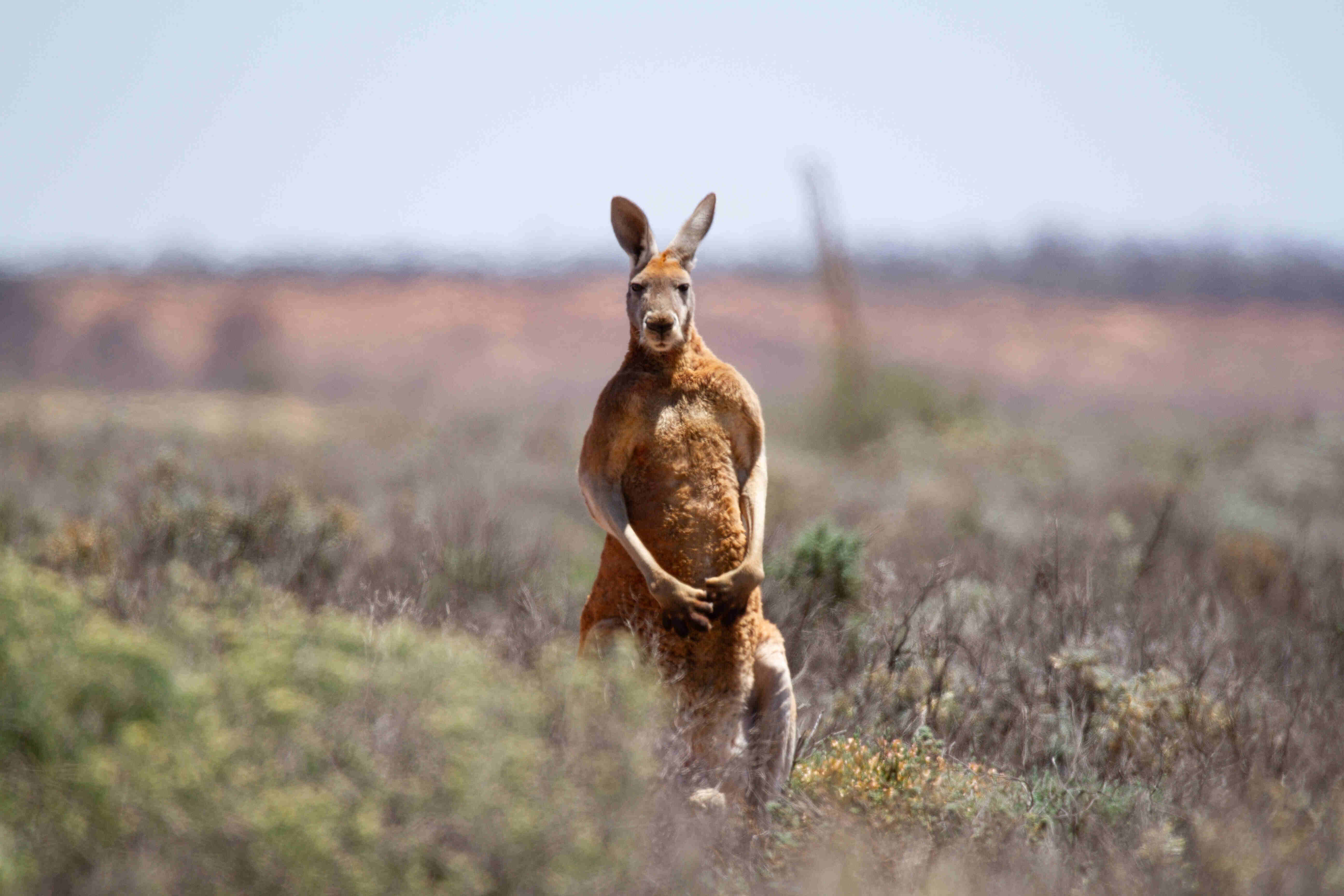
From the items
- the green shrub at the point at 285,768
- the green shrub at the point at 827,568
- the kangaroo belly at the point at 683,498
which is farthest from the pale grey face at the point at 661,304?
the green shrub at the point at 827,568

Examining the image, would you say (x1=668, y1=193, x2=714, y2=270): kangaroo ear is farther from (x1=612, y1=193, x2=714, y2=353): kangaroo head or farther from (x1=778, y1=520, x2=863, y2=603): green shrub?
(x1=778, y1=520, x2=863, y2=603): green shrub

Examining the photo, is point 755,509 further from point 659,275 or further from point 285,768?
point 285,768

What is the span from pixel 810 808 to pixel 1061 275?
65352mm

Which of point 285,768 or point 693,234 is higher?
point 693,234

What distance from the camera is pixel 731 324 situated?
185 feet

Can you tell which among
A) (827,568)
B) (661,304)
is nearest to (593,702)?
(661,304)

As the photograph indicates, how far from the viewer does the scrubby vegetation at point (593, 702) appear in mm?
3146

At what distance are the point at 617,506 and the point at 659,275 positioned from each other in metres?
0.97

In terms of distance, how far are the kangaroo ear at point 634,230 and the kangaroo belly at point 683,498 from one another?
2.26ft

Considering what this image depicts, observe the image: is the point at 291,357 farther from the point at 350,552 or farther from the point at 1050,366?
the point at 350,552

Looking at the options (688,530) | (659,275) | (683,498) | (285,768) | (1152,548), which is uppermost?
(659,275)

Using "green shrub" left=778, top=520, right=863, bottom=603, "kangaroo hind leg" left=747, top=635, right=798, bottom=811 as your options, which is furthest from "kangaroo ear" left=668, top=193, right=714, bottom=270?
"green shrub" left=778, top=520, right=863, bottom=603

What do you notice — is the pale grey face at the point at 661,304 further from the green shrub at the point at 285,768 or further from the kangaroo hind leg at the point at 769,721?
the green shrub at the point at 285,768

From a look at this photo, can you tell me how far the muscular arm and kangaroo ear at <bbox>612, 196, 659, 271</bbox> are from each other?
2.13 ft
